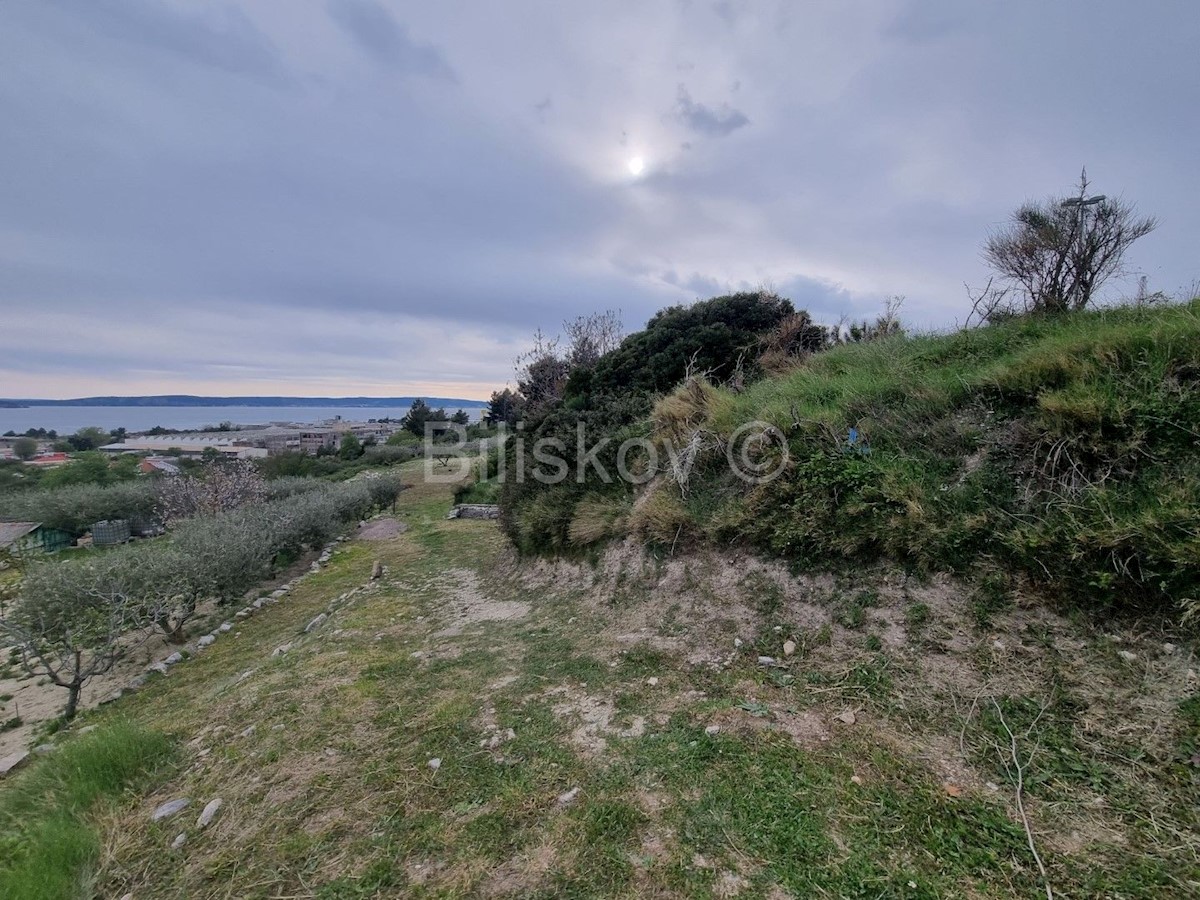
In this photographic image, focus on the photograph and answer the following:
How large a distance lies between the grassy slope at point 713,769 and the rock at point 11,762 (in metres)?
0.93

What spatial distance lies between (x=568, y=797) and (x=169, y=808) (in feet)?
7.15

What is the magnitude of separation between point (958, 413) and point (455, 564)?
732 cm

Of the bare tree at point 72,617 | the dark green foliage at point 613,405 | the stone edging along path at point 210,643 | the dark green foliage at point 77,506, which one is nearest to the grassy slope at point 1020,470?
the dark green foliage at point 613,405

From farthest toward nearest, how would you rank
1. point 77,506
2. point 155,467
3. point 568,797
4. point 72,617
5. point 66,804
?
point 155,467 → point 77,506 → point 72,617 → point 66,804 → point 568,797

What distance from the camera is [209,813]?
229cm

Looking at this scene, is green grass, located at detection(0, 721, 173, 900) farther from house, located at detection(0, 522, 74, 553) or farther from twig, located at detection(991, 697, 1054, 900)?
house, located at detection(0, 522, 74, 553)

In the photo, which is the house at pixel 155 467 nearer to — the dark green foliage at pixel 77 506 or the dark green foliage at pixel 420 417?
the dark green foliage at pixel 77 506

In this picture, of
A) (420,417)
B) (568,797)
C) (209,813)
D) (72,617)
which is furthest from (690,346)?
(420,417)

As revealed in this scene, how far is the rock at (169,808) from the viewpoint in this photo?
2.32 m

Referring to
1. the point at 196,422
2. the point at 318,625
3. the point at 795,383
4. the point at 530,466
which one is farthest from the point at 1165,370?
the point at 196,422

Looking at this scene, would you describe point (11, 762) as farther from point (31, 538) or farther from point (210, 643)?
point (31, 538)

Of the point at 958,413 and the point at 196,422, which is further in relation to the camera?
the point at 196,422

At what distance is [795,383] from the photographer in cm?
536

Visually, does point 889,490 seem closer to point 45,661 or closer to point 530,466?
point 530,466
